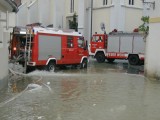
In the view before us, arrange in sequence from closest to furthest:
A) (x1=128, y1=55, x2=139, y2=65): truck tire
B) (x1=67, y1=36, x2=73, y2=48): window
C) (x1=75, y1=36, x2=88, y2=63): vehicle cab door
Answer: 1. (x1=67, y1=36, x2=73, y2=48): window
2. (x1=75, y1=36, x2=88, y2=63): vehicle cab door
3. (x1=128, y1=55, x2=139, y2=65): truck tire

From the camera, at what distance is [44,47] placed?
20.7 metres

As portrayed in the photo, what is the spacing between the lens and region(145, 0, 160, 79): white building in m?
18.6

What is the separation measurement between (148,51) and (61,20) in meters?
29.1

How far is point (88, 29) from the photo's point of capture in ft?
141

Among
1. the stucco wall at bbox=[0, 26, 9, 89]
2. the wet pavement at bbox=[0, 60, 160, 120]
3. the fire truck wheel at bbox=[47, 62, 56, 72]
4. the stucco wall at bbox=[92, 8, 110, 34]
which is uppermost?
the stucco wall at bbox=[92, 8, 110, 34]

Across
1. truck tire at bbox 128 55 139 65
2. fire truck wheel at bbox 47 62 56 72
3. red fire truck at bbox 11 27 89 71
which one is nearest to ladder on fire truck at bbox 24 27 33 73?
red fire truck at bbox 11 27 89 71

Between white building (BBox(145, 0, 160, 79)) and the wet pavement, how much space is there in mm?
1066

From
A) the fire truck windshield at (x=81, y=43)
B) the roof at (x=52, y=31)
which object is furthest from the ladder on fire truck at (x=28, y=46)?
the fire truck windshield at (x=81, y=43)

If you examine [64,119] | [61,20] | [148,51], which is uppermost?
[61,20]

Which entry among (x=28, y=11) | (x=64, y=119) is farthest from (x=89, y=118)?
(x=28, y=11)

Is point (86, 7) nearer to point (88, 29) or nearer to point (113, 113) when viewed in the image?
point (88, 29)


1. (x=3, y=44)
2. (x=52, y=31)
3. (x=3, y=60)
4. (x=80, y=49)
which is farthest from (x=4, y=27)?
(x=80, y=49)

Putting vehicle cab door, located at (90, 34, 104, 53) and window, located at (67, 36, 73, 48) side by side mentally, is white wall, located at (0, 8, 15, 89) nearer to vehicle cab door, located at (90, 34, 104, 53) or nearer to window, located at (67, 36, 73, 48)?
window, located at (67, 36, 73, 48)

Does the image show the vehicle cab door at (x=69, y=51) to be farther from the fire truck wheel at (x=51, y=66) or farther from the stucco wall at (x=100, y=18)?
the stucco wall at (x=100, y=18)
